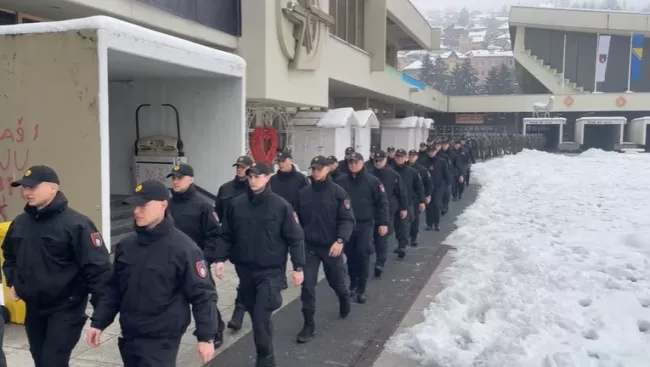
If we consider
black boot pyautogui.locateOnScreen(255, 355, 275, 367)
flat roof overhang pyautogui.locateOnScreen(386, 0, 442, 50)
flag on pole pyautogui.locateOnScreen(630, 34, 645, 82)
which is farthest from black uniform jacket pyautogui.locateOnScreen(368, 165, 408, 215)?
flag on pole pyautogui.locateOnScreen(630, 34, 645, 82)

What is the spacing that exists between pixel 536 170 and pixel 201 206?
24.6 m

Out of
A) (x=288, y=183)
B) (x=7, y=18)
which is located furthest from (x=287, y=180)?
(x=7, y=18)

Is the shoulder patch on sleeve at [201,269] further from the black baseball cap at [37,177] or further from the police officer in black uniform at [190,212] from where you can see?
the police officer in black uniform at [190,212]

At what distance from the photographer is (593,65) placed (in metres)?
58.6

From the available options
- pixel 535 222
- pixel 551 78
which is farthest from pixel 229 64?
pixel 551 78

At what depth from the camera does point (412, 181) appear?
1131cm

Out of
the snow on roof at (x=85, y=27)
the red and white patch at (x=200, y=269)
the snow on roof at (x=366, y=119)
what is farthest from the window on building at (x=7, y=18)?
the snow on roof at (x=366, y=119)

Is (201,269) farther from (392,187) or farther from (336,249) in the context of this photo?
(392,187)

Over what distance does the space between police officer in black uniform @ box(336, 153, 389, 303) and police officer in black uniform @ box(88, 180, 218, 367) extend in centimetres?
431

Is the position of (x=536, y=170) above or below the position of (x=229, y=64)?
below

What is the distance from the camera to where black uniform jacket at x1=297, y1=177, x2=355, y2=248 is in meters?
6.90

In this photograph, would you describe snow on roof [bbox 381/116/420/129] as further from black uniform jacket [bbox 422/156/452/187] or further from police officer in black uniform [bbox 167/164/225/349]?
police officer in black uniform [bbox 167/164/225/349]

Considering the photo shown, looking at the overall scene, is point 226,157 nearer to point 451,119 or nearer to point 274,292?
point 274,292

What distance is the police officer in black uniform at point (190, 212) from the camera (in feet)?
19.9
